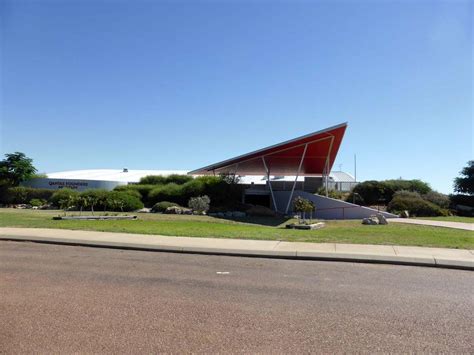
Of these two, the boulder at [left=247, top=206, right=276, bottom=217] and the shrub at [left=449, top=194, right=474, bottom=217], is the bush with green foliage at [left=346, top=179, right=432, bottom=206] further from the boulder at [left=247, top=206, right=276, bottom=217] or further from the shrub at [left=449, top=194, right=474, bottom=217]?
the boulder at [left=247, top=206, right=276, bottom=217]

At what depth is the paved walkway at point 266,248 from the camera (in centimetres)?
1020

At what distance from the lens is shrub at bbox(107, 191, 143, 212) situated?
2926cm

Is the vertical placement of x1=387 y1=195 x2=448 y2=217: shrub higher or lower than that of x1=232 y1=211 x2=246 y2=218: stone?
higher

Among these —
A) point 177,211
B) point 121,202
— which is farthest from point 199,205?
point 121,202

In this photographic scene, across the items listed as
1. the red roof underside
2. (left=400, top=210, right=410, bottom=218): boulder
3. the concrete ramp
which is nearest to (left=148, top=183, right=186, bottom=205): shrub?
the red roof underside

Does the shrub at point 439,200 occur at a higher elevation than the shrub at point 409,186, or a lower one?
lower

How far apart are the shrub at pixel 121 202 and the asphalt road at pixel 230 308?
1976cm

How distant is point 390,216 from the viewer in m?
26.9

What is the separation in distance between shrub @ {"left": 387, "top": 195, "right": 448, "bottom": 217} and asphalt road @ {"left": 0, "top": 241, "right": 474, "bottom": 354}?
21.5m

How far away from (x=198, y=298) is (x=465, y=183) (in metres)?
37.1

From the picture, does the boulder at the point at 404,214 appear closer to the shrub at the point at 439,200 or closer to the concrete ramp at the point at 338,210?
the concrete ramp at the point at 338,210

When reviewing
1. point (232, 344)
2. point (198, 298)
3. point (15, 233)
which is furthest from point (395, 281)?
point (15, 233)

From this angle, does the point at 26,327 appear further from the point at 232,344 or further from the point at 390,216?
the point at 390,216

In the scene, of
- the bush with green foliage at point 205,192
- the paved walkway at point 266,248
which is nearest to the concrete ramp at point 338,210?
the bush with green foliage at point 205,192
